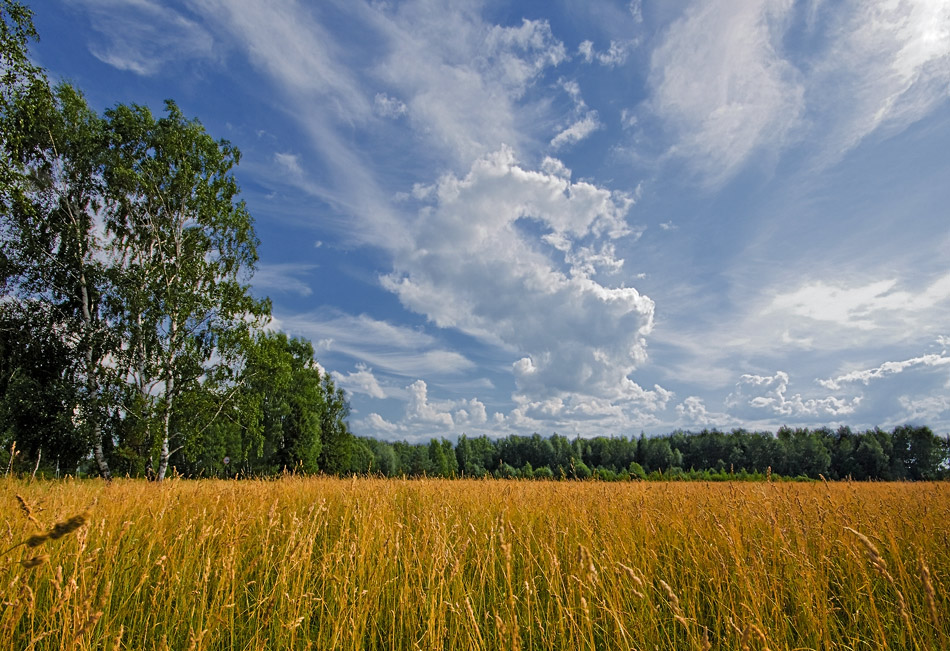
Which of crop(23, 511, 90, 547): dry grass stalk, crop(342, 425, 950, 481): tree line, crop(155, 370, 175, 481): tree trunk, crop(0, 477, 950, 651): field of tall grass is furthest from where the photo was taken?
crop(342, 425, 950, 481): tree line

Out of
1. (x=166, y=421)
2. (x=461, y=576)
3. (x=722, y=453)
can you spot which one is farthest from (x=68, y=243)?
(x=722, y=453)

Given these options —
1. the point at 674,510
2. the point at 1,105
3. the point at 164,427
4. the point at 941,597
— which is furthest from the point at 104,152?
the point at 941,597

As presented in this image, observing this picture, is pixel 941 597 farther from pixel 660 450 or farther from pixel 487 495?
pixel 660 450

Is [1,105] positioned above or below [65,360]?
above

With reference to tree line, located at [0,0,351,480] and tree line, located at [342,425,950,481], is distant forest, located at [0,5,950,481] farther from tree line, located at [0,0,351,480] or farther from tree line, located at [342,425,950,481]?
tree line, located at [342,425,950,481]

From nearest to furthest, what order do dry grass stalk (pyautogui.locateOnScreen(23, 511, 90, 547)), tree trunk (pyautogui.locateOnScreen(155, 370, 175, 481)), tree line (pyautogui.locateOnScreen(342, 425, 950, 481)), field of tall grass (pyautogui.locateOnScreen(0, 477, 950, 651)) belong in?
dry grass stalk (pyautogui.locateOnScreen(23, 511, 90, 547))
field of tall grass (pyautogui.locateOnScreen(0, 477, 950, 651))
tree trunk (pyautogui.locateOnScreen(155, 370, 175, 481))
tree line (pyautogui.locateOnScreen(342, 425, 950, 481))

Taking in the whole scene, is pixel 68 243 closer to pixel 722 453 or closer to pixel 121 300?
pixel 121 300

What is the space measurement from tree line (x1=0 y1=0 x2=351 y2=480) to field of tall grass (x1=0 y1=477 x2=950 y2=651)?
11.4 m

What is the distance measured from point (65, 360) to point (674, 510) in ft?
73.0

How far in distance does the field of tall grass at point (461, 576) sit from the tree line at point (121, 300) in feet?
37.5

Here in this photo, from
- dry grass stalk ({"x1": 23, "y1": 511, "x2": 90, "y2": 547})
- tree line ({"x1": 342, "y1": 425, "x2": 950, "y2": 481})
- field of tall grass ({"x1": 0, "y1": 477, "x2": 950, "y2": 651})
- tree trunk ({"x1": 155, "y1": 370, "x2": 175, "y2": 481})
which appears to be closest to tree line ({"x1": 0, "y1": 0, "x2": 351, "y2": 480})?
tree trunk ({"x1": 155, "y1": 370, "x2": 175, "y2": 481})

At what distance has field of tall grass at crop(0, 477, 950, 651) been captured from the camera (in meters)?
2.85

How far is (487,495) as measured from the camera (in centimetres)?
669

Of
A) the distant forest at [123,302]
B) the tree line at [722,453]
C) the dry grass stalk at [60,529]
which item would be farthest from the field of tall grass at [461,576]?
the tree line at [722,453]
